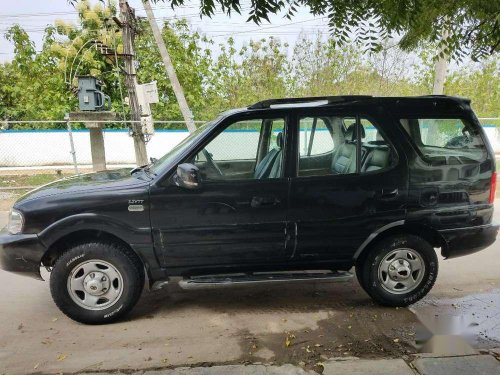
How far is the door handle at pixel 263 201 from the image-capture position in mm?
3774

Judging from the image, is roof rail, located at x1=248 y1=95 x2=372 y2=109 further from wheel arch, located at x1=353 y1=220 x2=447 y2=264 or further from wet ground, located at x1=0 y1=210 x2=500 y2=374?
wet ground, located at x1=0 y1=210 x2=500 y2=374

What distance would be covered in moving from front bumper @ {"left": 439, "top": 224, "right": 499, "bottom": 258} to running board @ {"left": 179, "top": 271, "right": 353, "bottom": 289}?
1.00 m

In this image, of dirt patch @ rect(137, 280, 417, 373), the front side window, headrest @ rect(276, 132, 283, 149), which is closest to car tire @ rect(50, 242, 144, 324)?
dirt patch @ rect(137, 280, 417, 373)

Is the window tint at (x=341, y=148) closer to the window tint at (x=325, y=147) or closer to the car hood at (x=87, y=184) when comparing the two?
the window tint at (x=325, y=147)

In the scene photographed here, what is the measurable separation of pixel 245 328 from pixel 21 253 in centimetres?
197

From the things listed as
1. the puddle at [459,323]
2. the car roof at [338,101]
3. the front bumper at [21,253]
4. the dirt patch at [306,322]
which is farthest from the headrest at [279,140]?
the front bumper at [21,253]

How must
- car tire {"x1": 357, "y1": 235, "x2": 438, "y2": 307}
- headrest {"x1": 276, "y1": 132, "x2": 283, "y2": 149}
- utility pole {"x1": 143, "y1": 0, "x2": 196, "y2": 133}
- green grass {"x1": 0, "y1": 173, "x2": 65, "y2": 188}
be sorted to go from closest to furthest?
headrest {"x1": 276, "y1": 132, "x2": 283, "y2": 149}, car tire {"x1": 357, "y1": 235, "x2": 438, "y2": 307}, utility pole {"x1": 143, "y1": 0, "x2": 196, "y2": 133}, green grass {"x1": 0, "y1": 173, "x2": 65, "y2": 188}

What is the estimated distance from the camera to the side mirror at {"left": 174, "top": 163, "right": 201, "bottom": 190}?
3.59 m

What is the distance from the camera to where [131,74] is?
431 inches

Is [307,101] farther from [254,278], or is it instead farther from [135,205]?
[135,205]

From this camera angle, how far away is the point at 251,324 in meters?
3.83

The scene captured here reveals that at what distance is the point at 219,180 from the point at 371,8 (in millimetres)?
1811

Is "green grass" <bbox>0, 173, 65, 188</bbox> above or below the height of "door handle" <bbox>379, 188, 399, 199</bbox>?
below

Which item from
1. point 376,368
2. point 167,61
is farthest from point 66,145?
point 376,368
